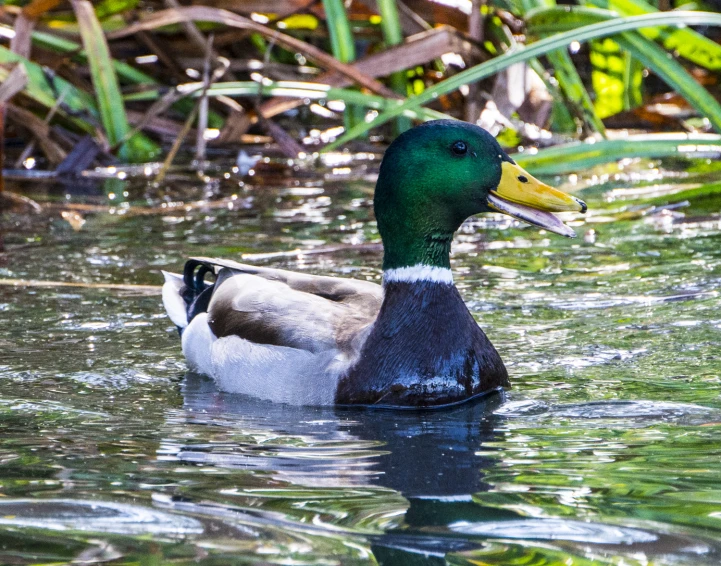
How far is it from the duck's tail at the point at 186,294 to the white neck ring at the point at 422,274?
4.00 ft

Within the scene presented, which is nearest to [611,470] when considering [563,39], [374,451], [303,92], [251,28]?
[374,451]

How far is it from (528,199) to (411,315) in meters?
0.63

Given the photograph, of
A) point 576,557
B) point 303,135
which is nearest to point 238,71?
point 303,135

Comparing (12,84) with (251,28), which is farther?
(251,28)

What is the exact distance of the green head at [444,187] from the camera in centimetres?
486

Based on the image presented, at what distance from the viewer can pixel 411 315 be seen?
486 cm

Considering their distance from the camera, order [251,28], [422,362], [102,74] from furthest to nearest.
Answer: [251,28] → [102,74] → [422,362]

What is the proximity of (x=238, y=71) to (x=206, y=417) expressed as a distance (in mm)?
6102

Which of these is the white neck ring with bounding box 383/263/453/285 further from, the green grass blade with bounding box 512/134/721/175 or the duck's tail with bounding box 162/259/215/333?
the green grass blade with bounding box 512/134/721/175

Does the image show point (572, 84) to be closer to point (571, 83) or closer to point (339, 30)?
point (571, 83)

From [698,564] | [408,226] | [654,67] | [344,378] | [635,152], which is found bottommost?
A: [698,564]

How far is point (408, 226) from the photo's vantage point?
16.4 ft

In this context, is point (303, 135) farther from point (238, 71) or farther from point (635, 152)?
point (635, 152)

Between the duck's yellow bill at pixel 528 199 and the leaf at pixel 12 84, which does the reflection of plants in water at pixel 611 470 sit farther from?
the leaf at pixel 12 84
